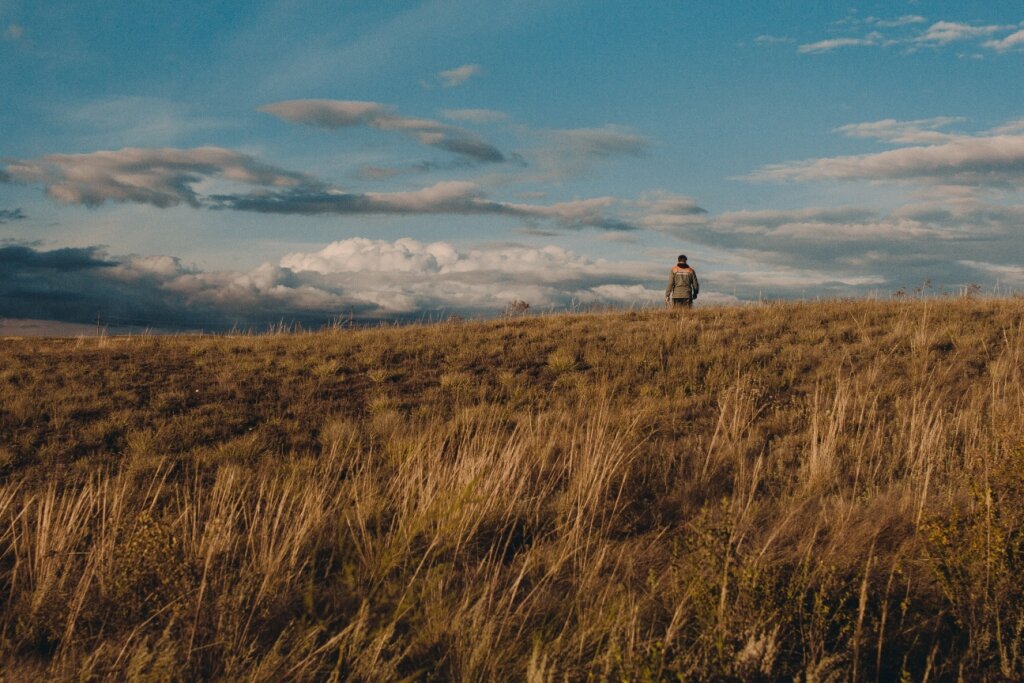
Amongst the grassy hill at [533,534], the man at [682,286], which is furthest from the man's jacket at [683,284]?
the grassy hill at [533,534]

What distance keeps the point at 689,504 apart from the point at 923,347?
808cm

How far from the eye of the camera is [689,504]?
5.46m

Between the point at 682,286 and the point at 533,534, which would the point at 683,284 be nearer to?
the point at 682,286

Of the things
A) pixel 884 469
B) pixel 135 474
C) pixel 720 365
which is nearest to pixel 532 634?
pixel 884 469

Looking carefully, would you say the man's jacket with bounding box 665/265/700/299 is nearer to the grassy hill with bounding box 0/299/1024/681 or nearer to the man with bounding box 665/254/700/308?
the man with bounding box 665/254/700/308

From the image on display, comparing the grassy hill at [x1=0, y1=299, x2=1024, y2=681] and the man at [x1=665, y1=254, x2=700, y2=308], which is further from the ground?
the man at [x1=665, y1=254, x2=700, y2=308]

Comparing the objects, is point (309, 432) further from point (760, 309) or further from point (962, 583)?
point (760, 309)

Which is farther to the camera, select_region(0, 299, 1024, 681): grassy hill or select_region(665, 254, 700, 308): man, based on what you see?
select_region(665, 254, 700, 308): man

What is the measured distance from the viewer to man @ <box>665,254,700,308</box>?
18.2 m

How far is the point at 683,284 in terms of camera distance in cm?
1827

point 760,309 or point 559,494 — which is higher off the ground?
point 760,309

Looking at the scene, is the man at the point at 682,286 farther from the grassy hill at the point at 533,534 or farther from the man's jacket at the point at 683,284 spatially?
the grassy hill at the point at 533,534

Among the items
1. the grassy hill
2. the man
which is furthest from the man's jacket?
the grassy hill

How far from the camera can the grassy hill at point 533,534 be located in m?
3.20
